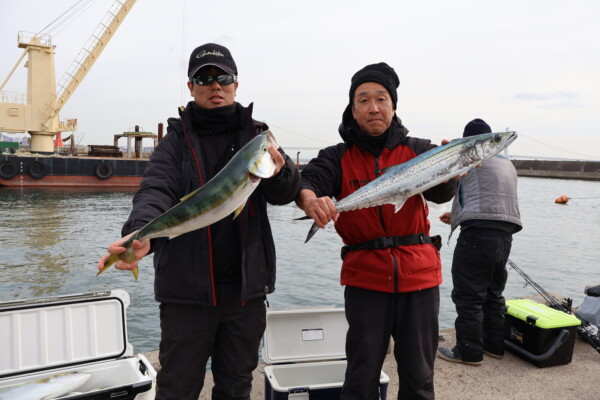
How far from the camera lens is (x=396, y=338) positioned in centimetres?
310

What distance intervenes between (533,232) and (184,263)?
24.8 m

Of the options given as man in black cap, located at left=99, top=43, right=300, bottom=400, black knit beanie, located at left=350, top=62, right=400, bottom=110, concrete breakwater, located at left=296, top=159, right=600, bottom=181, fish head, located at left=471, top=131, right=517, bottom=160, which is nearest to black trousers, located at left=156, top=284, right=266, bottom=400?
man in black cap, located at left=99, top=43, right=300, bottom=400

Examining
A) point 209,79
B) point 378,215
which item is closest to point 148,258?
point 209,79

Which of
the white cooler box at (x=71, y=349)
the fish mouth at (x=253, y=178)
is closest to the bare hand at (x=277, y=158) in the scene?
the fish mouth at (x=253, y=178)

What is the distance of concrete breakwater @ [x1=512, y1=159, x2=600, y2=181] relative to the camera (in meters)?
80.4

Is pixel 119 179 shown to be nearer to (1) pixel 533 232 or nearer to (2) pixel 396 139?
(1) pixel 533 232

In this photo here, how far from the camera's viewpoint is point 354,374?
3027mm

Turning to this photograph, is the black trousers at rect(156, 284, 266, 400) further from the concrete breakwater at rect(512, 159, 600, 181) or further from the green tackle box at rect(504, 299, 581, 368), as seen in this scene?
the concrete breakwater at rect(512, 159, 600, 181)

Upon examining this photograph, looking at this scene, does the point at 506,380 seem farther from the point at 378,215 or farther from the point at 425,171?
the point at 425,171

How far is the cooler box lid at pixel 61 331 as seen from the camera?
3402mm

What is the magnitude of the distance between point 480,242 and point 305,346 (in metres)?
2.24

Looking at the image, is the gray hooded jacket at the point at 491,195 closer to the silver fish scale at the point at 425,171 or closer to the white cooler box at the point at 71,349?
the silver fish scale at the point at 425,171

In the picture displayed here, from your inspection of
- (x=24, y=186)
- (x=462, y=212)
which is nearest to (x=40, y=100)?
(x=24, y=186)

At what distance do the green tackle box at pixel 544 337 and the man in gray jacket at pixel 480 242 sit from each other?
51 centimetres
